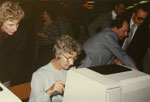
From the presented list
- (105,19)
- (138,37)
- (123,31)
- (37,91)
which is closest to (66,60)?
(37,91)

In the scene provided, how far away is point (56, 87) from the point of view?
1713 millimetres

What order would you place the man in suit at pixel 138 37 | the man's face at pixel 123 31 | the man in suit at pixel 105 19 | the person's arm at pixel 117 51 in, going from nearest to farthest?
1. the man in suit at pixel 105 19
2. the person's arm at pixel 117 51
3. the man's face at pixel 123 31
4. the man in suit at pixel 138 37

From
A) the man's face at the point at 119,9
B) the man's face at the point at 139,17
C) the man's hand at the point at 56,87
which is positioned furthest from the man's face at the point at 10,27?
the man's face at the point at 139,17

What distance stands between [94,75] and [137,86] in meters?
0.25

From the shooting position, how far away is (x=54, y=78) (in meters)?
1.76

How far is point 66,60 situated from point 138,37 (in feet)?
3.72

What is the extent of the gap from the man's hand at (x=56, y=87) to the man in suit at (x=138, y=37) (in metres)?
1.00

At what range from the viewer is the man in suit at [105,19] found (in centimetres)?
198

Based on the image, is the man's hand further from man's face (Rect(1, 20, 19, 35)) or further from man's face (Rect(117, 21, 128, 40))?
man's face (Rect(117, 21, 128, 40))

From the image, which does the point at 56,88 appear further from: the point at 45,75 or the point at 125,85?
the point at 125,85

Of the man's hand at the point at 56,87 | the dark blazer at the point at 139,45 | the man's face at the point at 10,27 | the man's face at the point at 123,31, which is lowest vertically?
the man's hand at the point at 56,87

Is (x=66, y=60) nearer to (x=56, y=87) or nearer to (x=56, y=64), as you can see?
(x=56, y=64)

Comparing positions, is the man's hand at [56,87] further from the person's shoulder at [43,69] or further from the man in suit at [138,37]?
the man in suit at [138,37]

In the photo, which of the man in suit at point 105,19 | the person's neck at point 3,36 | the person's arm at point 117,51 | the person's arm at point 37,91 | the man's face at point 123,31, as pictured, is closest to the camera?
the person's neck at point 3,36
